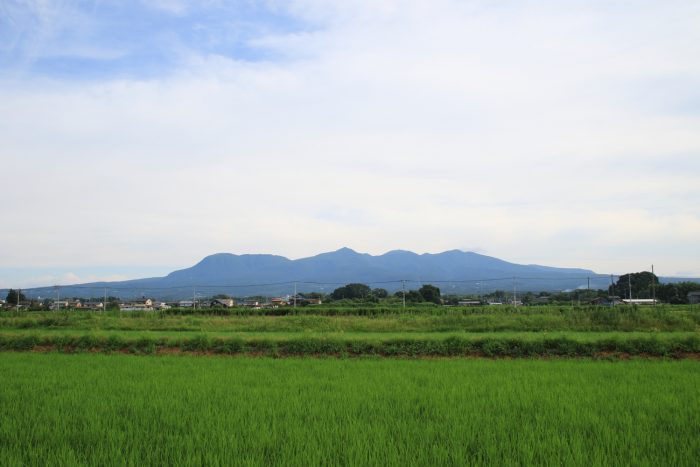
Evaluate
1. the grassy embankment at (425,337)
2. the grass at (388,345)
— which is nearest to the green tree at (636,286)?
the grassy embankment at (425,337)

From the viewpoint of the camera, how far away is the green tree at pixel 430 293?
48.5m

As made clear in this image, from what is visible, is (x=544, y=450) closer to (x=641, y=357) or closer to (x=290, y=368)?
(x=290, y=368)

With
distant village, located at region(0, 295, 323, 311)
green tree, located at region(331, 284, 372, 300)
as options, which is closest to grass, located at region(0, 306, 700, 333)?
distant village, located at region(0, 295, 323, 311)

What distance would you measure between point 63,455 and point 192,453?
45.7 inches

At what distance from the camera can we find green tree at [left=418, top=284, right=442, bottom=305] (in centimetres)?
4853

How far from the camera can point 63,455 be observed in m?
4.61

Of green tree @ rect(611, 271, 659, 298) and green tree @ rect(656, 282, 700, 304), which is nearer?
green tree @ rect(611, 271, 659, 298)

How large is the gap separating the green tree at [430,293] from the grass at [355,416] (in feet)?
126

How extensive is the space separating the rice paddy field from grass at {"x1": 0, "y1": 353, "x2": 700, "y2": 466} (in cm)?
2

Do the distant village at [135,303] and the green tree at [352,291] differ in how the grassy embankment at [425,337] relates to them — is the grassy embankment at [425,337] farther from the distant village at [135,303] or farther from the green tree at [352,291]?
the green tree at [352,291]

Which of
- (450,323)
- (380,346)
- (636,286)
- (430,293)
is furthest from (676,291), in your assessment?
(380,346)

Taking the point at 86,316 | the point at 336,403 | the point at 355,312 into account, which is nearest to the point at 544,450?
the point at 336,403

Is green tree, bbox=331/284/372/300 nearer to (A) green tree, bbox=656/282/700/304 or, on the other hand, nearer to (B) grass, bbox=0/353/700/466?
(A) green tree, bbox=656/282/700/304

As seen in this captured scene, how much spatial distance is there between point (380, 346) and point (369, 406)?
7.32 m
